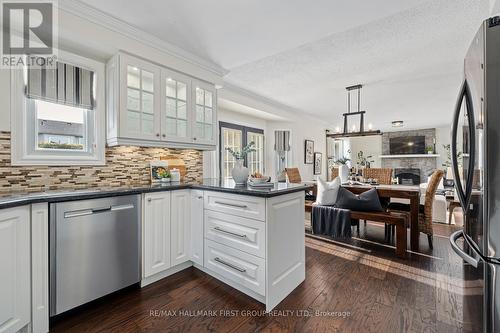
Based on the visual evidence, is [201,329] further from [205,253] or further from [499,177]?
[499,177]

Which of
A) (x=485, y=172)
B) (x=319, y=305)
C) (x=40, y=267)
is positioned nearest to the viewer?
(x=485, y=172)

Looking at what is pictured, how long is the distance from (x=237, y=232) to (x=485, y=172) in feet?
5.32

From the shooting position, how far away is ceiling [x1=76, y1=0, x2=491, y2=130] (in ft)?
6.34

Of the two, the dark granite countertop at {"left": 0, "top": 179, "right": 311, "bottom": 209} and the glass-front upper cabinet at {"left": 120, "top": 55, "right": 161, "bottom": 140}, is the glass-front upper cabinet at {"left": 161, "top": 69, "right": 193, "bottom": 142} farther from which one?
the dark granite countertop at {"left": 0, "top": 179, "right": 311, "bottom": 209}

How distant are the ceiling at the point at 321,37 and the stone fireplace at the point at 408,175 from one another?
19.5 ft

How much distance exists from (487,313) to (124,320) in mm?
2161

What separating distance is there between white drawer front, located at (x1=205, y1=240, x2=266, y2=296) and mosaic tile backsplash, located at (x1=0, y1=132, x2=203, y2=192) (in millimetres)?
1197

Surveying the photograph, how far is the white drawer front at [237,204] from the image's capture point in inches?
72.3

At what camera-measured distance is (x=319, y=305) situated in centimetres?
188

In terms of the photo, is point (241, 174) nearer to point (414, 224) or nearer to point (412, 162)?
point (414, 224)

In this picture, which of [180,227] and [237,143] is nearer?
[180,227]

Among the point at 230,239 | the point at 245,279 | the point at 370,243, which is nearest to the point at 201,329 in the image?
the point at 245,279

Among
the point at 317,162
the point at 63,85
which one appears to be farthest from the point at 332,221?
the point at 317,162

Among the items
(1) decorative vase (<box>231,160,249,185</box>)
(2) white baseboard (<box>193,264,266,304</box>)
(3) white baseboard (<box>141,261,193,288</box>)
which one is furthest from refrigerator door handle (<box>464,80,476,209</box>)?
(3) white baseboard (<box>141,261,193,288</box>)
